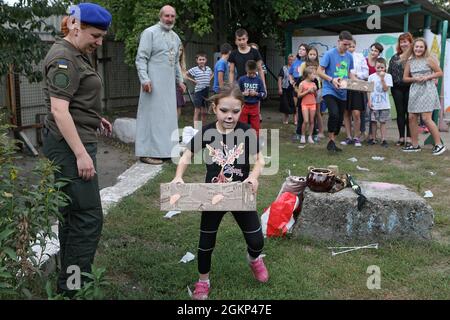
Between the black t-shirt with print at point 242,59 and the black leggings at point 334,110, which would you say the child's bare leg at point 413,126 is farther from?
the black t-shirt with print at point 242,59

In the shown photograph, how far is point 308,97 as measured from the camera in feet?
33.0

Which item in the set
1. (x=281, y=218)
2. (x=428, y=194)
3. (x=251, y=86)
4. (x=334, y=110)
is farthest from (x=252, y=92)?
(x=281, y=218)

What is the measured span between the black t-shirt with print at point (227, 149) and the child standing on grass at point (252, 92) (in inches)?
172

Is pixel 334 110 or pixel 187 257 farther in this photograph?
pixel 334 110

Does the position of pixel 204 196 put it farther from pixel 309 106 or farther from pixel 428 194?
pixel 309 106

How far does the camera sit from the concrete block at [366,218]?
4680mm

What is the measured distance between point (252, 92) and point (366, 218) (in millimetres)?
3929

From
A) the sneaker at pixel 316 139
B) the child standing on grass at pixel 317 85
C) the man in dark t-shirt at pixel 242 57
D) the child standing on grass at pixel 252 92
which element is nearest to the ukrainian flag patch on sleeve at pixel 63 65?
the child standing on grass at pixel 252 92

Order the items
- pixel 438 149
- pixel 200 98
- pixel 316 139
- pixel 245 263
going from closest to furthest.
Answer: pixel 245 263, pixel 438 149, pixel 316 139, pixel 200 98

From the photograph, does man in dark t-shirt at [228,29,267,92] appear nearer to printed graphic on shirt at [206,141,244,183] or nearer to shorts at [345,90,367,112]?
shorts at [345,90,367,112]

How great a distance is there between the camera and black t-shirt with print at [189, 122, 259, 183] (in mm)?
3699

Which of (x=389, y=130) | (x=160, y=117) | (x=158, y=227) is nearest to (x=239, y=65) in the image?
(x=160, y=117)

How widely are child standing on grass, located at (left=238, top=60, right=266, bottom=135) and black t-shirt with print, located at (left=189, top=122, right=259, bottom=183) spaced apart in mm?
4376

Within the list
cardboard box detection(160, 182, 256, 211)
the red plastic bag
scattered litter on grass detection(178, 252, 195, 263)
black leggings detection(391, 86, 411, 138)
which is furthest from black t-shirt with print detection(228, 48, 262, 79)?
cardboard box detection(160, 182, 256, 211)
